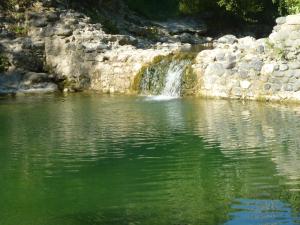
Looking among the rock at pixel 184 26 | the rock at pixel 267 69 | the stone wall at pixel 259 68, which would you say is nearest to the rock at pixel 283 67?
the stone wall at pixel 259 68

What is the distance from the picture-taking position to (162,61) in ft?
63.0

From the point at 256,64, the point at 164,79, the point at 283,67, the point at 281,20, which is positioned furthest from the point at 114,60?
the point at 283,67

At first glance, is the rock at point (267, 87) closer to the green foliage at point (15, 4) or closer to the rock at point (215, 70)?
the rock at point (215, 70)

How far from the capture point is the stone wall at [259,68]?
52.3 feet

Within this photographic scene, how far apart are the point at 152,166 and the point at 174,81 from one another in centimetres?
956

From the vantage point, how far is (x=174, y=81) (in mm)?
18484

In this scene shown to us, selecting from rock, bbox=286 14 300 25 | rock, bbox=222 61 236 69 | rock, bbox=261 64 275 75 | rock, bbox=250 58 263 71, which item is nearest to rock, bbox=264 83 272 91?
rock, bbox=261 64 275 75

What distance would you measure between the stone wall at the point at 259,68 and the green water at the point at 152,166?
99cm

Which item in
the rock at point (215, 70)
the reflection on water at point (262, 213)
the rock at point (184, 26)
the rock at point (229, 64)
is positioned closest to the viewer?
the reflection on water at point (262, 213)

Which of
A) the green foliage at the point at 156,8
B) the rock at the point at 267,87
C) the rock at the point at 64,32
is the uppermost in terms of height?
the green foliage at the point at 156,8

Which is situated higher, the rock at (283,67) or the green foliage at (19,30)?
the green foliage at (19,30)

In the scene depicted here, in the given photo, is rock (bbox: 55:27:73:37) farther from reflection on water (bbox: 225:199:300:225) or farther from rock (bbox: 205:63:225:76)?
reflection on water (bbox: 225:199:300:225)

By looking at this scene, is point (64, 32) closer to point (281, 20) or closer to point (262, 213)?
point (281, 20)

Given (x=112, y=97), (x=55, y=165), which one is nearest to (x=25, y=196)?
(x=55, y=165)
